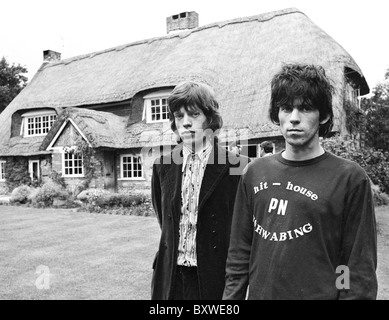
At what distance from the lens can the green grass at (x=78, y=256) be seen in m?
5.63

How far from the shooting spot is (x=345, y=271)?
6.13ft

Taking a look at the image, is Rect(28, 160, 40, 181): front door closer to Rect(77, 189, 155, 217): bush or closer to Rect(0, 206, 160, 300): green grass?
Rect(77, 189, 155, 217): bush

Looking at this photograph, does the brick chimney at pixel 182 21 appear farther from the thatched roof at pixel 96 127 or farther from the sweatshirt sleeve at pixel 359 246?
the sweatshirt sleeve at pixel 359 246

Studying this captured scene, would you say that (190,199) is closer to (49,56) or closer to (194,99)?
(194,99)

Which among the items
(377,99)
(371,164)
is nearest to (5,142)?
(371,164)

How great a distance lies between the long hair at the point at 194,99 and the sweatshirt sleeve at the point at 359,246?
1.15 metres

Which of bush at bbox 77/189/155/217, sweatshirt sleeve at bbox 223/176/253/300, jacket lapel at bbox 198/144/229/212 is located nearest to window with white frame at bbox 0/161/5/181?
bush at bbox 77/189/155/217

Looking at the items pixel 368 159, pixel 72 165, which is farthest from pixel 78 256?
pixel 72 165

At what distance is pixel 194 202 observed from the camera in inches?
105

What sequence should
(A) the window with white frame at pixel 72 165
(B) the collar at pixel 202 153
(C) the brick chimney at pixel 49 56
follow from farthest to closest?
(C) the brick chimney at pixel 49 56
(A) the window with white frame at pixel 72 165
(B) the collar at pixel 202 153

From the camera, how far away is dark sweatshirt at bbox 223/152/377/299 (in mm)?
1853

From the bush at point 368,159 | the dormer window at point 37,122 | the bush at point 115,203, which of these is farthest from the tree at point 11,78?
the bush at point 368,159
